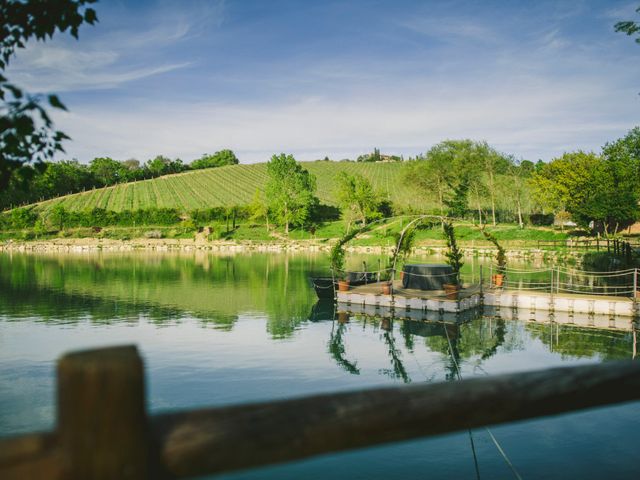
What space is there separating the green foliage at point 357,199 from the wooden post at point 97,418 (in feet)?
237

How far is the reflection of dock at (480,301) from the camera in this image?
22.5 m

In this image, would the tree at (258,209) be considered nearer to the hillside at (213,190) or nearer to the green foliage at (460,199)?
the hillside at (213,190)

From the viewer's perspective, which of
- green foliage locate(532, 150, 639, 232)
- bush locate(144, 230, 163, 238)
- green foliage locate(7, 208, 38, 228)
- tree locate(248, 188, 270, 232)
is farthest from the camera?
green foliage locate(7, 208, 38, 228)

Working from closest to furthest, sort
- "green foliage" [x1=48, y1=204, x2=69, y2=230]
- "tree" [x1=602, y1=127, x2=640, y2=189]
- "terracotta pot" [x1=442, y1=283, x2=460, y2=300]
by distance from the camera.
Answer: "terracotta pot" [x1=442, y1=283, x2=460, y2=300] < "tree" [x1=602, y1=127, x2=640, y2=189] < "green foliage" [x1=48, y1=204, x2=69, y2=230]

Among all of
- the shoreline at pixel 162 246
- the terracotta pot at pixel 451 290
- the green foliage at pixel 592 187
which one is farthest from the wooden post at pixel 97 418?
the shoreline at pixel 162 246

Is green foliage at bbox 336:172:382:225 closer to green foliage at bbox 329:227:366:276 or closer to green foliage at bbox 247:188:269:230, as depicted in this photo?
green foliage at bbox 247:188:269:230

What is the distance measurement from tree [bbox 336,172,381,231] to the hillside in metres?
4.06

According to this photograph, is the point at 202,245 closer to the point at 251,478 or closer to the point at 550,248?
the point at 550,248

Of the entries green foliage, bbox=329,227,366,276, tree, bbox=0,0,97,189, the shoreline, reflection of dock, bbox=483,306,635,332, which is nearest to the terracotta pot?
reflection of dock, bbox=483,306,635,332

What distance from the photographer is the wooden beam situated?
1.46 meters

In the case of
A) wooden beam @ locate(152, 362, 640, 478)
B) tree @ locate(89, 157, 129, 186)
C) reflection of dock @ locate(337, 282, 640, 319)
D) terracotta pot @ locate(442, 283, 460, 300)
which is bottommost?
reflection of dock @ locate(337, 282, 640, 319)

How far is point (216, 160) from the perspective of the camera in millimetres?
154875

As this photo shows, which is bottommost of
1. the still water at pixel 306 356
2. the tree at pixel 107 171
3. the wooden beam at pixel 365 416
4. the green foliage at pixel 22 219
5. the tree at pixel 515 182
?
the still water at pixel 306 356

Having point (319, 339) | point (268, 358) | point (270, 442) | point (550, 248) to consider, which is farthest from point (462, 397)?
point (550, 248)
